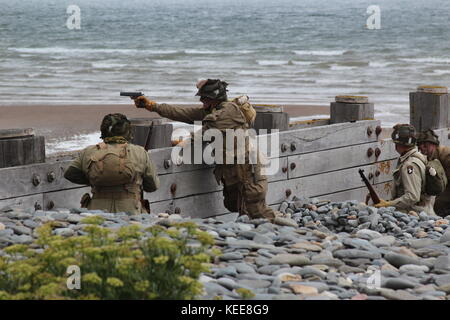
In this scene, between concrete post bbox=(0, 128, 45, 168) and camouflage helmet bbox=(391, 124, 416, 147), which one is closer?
concrete post bbox=(0, 128, 45, 168)

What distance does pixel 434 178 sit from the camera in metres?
9.46

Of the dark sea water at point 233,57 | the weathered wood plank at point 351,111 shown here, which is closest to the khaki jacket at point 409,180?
the weathered wood plank at point 351,111

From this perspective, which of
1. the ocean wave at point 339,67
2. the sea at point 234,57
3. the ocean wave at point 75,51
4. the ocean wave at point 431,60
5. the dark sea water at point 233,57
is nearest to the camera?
the sea at point 234,57

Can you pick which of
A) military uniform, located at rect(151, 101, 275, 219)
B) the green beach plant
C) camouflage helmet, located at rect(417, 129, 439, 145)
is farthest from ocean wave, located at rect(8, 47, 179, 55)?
the green beach plant

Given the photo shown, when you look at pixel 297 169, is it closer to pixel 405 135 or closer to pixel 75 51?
pixel 405 135

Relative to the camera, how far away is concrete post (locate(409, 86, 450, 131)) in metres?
11.9

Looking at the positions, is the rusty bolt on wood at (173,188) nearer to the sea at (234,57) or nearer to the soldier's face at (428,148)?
the soldier's face at (428,148)

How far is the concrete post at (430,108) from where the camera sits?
39.1 feet

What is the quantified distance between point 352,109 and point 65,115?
1334 cm

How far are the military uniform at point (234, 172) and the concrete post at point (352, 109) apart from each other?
2693mm

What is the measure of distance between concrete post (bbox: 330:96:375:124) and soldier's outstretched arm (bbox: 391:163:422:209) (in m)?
2.13

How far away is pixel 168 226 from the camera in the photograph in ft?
22.7

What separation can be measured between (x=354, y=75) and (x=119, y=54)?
1873 cm

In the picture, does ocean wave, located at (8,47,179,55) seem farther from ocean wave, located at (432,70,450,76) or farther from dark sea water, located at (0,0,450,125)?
ocean wave, located at (432,70,450,76)
